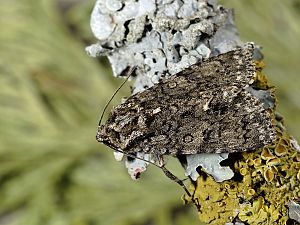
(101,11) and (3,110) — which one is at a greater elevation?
(101,11)

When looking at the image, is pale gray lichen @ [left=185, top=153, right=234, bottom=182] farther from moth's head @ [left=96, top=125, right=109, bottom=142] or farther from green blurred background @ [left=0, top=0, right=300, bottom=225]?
green blurred background @ [left=0, top=0, right=300, bottom=225]

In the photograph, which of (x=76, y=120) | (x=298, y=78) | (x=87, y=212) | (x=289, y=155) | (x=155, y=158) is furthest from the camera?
(x=76, y=120)

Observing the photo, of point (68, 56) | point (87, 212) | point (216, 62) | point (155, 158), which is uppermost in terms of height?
point (216, 62)

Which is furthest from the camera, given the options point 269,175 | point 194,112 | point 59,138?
point 59,138

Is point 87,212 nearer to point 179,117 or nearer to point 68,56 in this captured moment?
point 68,56

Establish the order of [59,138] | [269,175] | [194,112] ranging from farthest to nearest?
[59,138]
[194,112]
[269,175]

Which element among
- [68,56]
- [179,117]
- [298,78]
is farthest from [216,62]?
[68,56]

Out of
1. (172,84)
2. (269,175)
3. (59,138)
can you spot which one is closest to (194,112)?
(172,84)

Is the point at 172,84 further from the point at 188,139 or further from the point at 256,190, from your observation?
the point at 256,190
